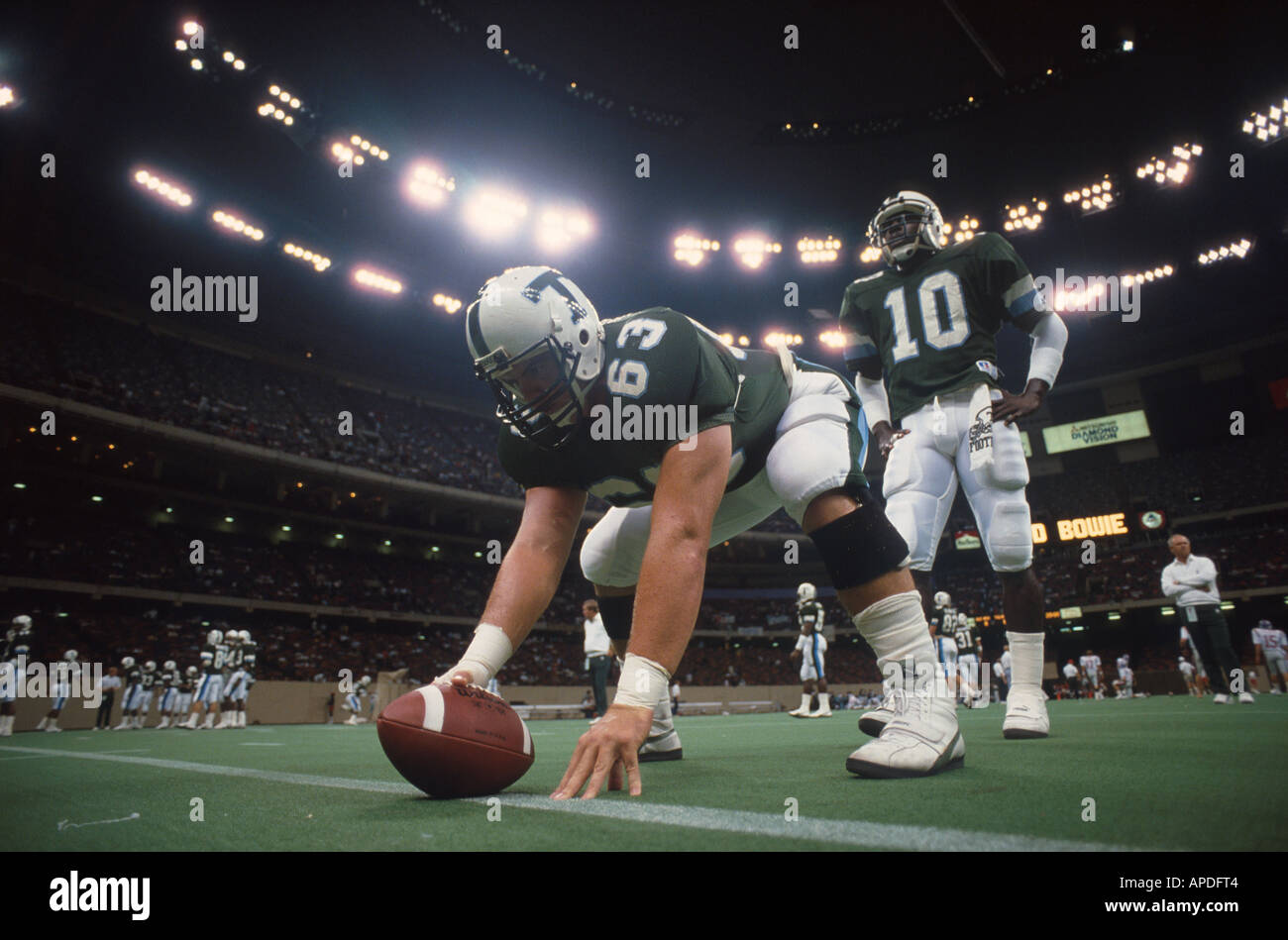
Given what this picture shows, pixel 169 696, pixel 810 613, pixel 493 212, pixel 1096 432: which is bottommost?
pixel 169 696

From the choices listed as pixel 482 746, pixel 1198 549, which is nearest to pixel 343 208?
pixel 482 746

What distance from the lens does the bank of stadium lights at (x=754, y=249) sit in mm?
26844

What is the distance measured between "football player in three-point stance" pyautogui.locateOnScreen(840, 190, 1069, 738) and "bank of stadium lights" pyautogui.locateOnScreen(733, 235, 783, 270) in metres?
23.8

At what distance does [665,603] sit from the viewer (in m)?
1.86

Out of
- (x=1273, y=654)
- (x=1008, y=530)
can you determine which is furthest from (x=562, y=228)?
(x=1008, y=530)

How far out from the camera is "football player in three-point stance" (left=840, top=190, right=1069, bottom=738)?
3512mm

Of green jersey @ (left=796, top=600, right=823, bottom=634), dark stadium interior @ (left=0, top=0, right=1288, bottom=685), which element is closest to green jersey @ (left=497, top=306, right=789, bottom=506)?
green jersey @ (left=796, top=600, right=823, bottom=634)

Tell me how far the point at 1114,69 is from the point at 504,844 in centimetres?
2482

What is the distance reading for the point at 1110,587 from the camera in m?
31.2

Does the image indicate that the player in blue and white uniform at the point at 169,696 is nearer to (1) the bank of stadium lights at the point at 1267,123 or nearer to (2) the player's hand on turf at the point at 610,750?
(2) the player's hand on turf at the point at 610,750

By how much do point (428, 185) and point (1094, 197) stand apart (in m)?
21.5

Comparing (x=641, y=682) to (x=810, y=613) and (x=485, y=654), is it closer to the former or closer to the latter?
(x=485, y=654)

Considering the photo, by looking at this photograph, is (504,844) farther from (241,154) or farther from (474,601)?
(474,601)

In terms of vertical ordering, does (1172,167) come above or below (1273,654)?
above
